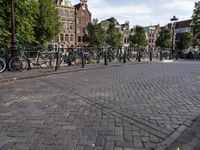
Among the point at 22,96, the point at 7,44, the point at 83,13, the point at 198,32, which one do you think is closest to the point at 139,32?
the point at 198,32

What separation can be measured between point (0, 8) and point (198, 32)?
131ft

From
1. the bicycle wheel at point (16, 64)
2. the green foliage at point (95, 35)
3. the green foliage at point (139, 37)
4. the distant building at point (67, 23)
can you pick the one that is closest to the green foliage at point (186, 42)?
the green foliage at point (139, 37)

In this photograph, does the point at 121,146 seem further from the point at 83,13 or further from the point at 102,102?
the point at 83,13

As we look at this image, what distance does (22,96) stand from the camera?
5.74 meters

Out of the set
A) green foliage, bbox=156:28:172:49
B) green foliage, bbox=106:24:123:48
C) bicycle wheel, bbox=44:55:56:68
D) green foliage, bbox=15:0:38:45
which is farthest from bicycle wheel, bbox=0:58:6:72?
green foliage, bbox=156:28:172:49

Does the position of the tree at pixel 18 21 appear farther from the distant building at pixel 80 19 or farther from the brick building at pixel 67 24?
the distant building at pixel 80 19

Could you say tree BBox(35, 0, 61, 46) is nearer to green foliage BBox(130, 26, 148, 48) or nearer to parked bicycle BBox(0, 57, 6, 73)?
Answer: parked bicycle BBox(0, 57, 6, 73)

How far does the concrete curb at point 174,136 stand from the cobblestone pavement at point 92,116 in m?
0.04

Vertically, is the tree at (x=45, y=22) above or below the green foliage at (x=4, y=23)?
above

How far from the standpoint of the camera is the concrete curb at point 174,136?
2.88m

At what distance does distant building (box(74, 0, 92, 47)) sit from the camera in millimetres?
62406

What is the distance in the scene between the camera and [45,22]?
2981 centimetres

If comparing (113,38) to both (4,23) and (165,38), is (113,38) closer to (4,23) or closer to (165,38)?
(165,38)

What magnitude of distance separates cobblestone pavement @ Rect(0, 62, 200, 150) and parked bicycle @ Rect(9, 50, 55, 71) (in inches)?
138
